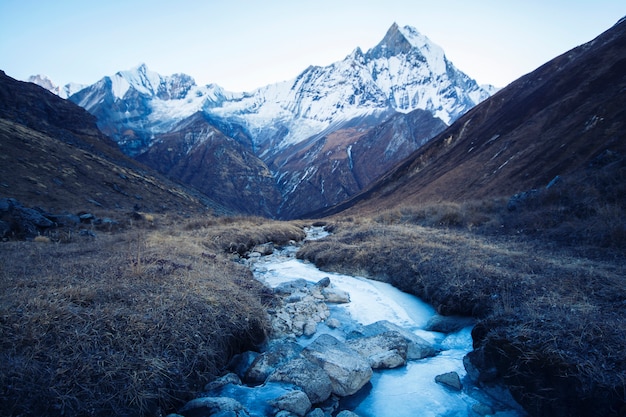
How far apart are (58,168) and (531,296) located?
44.4m

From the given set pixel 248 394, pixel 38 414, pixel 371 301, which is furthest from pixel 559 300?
pixel 38 414

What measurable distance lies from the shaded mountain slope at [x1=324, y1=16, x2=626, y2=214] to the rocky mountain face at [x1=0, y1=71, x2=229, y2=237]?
33.3 meters

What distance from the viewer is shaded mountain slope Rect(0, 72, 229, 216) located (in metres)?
29.0

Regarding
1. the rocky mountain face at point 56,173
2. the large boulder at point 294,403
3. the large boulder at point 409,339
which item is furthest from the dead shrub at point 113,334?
the rocky mountain face at point 56,173

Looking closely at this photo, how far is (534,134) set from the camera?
1476 inches

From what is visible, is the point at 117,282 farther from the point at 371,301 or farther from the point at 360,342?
the point at 371,301

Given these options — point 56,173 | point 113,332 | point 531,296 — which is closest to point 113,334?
point 113,332

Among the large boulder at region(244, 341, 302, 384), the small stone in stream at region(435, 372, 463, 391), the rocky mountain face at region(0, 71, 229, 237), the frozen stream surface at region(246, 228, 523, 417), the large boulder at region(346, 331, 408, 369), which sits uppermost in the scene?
the rocky mountain face at region(0, 71, 229, 237)

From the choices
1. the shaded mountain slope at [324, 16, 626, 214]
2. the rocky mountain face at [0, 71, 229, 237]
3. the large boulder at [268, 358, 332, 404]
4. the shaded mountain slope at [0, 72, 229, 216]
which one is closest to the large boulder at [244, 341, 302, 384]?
the large boulder at [268, 358, 332, 404]

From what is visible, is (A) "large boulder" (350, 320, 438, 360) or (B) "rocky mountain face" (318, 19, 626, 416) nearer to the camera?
(B) "rocky mountain face" (318, 19, 626, 416)

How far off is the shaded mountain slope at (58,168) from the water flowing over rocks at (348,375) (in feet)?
85.0

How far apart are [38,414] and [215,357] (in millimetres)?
2631

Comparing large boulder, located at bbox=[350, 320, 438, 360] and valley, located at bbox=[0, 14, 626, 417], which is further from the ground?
valley, located at bbox=[0, 14, 626, 417]

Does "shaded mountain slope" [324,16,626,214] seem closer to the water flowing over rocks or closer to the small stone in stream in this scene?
the water flowing over rocks
